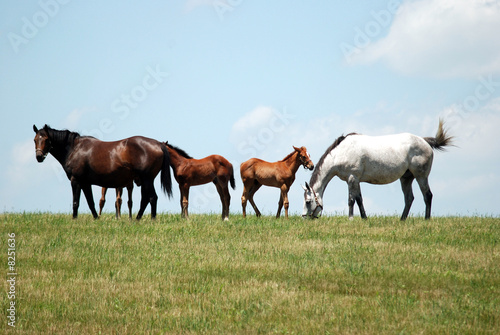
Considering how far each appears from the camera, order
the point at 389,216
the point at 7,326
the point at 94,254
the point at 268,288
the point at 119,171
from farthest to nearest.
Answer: the point at 389,216
the point at 119,171
the point at 94,254
the point at 268,288
the point at 7,326

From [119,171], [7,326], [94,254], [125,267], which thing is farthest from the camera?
[119,171]

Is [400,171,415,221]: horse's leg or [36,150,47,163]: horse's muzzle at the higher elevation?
[36,150,47,163]: horse's muzzle

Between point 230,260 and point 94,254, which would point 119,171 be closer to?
point 94,254

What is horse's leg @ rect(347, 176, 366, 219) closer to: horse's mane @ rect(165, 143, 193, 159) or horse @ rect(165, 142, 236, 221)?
horse @ rect(165, 142, 236, 221)

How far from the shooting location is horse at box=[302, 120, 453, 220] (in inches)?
689

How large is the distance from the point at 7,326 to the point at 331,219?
38.6ft

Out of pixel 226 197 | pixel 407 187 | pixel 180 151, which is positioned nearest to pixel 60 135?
pixel 180 151

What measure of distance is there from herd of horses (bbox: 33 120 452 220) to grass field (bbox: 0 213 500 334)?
5.61ft

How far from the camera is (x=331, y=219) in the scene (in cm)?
1775

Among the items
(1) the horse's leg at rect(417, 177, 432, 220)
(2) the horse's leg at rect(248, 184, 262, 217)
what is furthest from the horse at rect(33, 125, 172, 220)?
(1) the horse's leg at rect(417, 177, 432, 220)

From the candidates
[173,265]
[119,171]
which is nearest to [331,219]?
[119,171]

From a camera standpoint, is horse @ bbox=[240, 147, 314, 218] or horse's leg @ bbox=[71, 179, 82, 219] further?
horse @ bbox=[240, 147, 314, 218]

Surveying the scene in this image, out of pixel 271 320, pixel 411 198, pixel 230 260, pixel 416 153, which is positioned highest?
pixel 416 153

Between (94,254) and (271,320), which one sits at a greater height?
(94,254)
